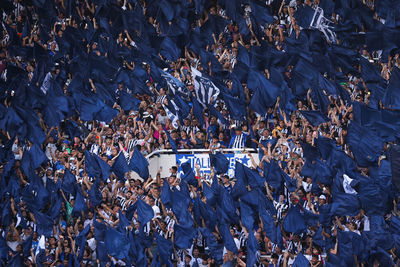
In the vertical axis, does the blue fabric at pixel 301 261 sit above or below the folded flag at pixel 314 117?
below

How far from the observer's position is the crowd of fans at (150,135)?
1147 centimetres

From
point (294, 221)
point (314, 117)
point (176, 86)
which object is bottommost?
point (294, 221)

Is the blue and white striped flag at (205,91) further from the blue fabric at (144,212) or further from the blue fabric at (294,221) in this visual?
the blue fabric at (294,221)

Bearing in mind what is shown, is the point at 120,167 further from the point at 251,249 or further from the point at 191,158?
the point at 251,249

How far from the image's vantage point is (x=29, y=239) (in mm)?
11602

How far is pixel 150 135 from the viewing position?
13.5 metres

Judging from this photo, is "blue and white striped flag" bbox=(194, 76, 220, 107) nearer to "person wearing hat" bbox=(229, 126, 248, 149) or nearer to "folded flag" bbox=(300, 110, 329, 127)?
"person wearing hat" bbox=(229, 126, 248, 149)

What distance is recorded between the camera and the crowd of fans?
11469 mm

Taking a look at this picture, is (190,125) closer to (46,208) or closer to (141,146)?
(141,146)

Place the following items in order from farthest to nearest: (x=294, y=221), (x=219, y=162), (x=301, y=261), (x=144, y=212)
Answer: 1. (x=219, y=162)
2. (x=144, y=212)
3. (x=294, y=221)
4. (x=301, y=261)

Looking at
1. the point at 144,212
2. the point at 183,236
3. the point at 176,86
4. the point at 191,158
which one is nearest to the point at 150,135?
the point at 191,158

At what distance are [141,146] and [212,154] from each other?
1405 millimetres

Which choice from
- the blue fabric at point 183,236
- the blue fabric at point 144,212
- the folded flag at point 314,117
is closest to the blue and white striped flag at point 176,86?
the folded flag at point 314,117

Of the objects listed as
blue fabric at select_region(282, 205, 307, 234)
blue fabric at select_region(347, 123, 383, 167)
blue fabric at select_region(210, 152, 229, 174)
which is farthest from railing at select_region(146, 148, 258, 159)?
blue fabric at select_region(282, 205, 307, 234)
